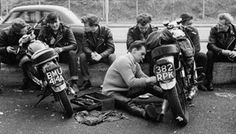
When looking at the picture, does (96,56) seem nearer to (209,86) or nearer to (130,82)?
(130,82)

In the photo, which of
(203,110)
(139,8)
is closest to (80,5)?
(139,8)

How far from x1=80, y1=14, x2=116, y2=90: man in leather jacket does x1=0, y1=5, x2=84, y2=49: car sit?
2.52 meters

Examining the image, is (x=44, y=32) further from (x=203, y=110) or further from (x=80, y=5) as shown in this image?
(x=80, y=5)

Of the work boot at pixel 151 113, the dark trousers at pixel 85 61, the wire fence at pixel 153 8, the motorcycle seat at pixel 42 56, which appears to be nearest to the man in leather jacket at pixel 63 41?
the dark trousers at pixel 85 61

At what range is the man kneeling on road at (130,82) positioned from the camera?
5.48m

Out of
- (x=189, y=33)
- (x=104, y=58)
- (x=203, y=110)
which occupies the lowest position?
(x=203, y=110)

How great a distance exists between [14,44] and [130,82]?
2930 millimetres

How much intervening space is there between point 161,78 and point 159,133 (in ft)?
2.42

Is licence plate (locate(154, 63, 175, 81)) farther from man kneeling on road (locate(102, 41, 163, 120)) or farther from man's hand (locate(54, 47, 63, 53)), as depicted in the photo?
man's hand (locate(54, 47, 63, 53))

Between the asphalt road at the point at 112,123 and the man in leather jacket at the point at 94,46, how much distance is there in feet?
3.62

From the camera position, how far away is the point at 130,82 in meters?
5.56

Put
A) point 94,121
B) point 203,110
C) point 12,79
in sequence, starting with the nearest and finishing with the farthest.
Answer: point 94,121
point 203,110
point 12,79

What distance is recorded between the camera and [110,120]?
539 cm

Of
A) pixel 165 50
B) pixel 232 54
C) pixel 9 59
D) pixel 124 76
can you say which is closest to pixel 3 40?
pixel 9 59
